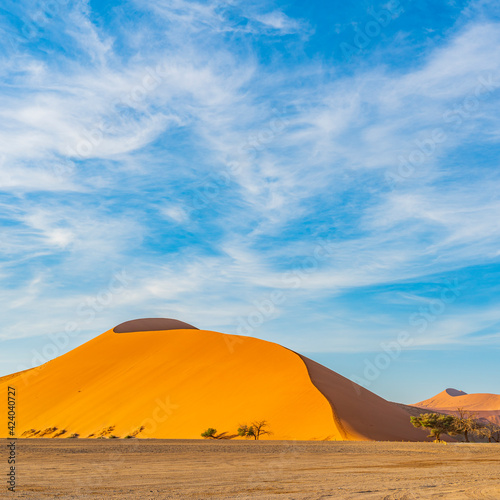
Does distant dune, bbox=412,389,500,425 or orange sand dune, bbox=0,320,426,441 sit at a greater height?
orange sand dune, bbox=0,320,426,441

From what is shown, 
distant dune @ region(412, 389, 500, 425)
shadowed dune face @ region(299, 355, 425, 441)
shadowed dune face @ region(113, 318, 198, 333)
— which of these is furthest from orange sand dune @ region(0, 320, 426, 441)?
distant dune @ region(412, 389, 500, 425)

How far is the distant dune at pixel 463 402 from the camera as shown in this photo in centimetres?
15912

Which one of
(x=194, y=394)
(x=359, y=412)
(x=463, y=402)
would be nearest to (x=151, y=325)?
(x=194, y=394)

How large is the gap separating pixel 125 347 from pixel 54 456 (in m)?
53.8

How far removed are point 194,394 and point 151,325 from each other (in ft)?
97.5

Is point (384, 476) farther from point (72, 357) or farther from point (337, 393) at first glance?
point (72, 357)

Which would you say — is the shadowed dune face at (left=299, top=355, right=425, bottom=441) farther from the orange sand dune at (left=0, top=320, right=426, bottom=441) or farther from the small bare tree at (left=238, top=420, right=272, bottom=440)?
the small bare tree at (left=238, top=420, right=272, bottom=440)

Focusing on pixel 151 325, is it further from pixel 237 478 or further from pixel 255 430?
pixel 237 478

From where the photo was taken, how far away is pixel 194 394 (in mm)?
53312

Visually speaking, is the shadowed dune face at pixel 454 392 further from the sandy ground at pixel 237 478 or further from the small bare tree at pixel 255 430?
the sandy ground at pixel 237 478

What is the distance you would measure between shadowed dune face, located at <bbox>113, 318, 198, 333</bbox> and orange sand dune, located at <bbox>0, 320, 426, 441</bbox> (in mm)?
4138

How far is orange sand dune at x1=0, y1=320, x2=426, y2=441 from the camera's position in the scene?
44656 millimetres

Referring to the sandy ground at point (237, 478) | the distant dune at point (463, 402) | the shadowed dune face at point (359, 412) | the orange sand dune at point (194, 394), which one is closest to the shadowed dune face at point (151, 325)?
the orange sand dune at point (194, 394)

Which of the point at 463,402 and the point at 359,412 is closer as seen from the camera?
the point at 359,412
